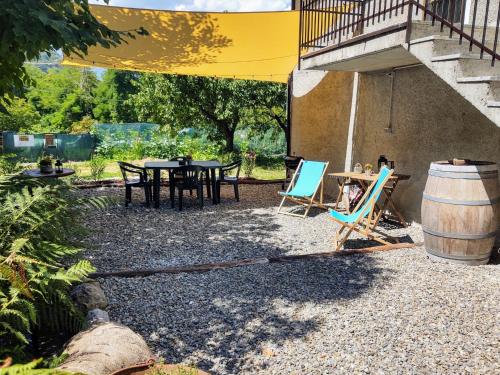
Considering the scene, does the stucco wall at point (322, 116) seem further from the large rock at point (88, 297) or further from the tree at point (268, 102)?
the large rock at point (88, 297)

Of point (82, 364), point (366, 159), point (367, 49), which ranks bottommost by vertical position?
point (82, 364)

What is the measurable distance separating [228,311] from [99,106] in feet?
115

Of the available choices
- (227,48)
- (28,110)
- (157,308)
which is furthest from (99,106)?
(157,308)

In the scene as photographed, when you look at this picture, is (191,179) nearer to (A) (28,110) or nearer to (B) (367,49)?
(B) (367,49)

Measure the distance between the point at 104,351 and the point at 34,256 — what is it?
73 centimetres

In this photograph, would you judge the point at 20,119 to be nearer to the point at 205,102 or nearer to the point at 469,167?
the point at 205,102

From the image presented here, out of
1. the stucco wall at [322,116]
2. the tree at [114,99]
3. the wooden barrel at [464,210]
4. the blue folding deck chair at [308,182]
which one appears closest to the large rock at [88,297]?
the wooden barrel at [464,210]

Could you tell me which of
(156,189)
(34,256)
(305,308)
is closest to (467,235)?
(305,308)

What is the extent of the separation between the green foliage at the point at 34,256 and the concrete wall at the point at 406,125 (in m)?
4.22

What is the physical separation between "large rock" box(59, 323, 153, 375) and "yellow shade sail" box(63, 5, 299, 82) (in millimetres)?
6351

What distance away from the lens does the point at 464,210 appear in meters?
4.06

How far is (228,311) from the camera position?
3.20 m

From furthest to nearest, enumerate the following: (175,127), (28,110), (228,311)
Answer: (28,110)
(175,127)
(228,311)

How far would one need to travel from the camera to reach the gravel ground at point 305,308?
8.40 feet
